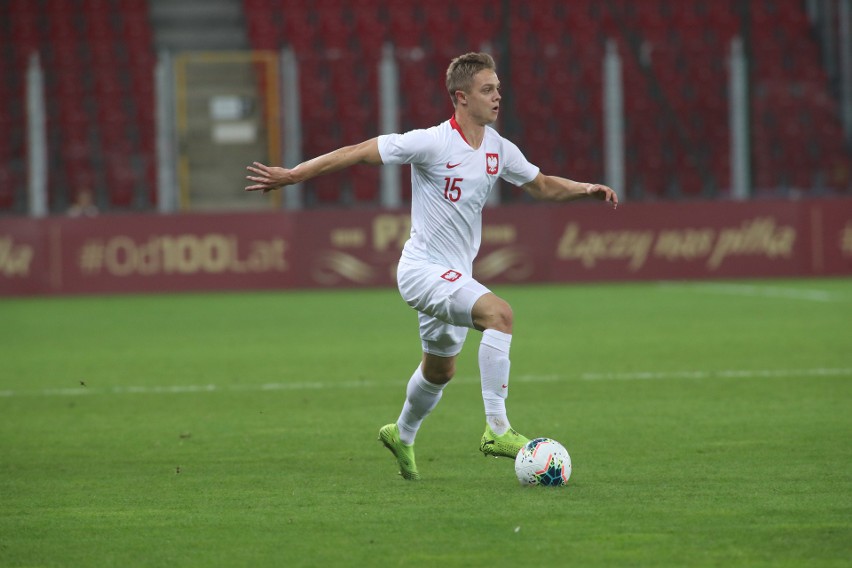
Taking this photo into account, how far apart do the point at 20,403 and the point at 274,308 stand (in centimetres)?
843

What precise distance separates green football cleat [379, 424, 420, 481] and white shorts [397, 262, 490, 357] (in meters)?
0.44

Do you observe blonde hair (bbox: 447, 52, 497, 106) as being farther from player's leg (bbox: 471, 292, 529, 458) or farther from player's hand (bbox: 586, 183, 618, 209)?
player's leg (bbox: 471, 292, 529, 458)

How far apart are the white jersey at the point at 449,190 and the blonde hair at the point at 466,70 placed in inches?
7.0

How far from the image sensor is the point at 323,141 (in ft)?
75.2

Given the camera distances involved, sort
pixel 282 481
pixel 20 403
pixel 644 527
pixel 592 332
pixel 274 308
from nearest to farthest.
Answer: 1. pixel 644 527
2. pixel 282 481
3. pixel 20 403
4. pixel 592 332
5. pixel 274 308

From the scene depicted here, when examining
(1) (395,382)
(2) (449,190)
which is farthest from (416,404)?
(1) (395,382)

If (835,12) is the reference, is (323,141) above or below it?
below

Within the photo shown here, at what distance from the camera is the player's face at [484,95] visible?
6449mm

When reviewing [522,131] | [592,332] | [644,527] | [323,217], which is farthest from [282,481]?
[522,131]

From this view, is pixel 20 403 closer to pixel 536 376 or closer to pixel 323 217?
pixel 536 376

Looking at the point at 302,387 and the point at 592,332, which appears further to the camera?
the point at 592,332

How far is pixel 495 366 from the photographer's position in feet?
20.2

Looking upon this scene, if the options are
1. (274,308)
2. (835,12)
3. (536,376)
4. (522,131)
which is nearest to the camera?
(536,376)

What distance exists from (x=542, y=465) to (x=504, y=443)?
30 cm
